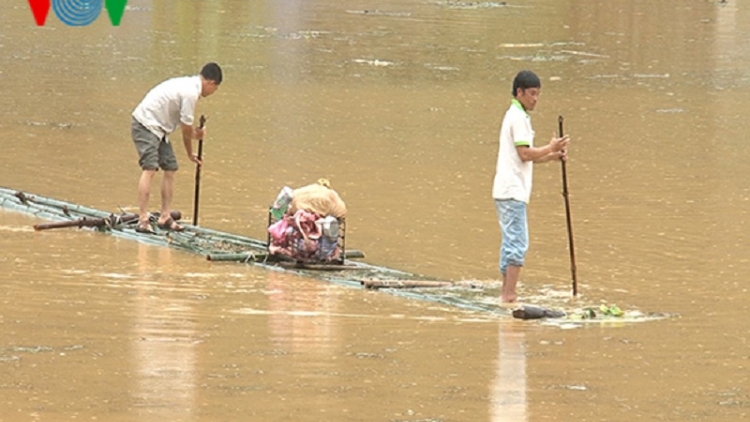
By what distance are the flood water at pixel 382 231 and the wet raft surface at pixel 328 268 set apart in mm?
140

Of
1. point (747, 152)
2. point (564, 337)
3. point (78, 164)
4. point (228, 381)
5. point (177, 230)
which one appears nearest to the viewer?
point (228, 381)

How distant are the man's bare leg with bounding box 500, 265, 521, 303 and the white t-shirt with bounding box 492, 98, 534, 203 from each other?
17.3 inches

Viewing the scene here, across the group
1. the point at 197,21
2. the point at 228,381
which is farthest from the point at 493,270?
the point at 197,21

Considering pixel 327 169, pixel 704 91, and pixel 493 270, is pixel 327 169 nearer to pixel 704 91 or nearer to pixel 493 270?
pixel 493 270

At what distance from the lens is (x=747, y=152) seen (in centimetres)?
1958

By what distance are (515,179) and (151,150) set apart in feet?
11.7

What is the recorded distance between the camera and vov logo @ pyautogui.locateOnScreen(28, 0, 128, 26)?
3086 centimetres

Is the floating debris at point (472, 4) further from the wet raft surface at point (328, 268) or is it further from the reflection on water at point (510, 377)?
the reflection on water at point (510, 377)

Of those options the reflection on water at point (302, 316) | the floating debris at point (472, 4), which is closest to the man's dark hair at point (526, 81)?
the reflection on water at point (302, 316)

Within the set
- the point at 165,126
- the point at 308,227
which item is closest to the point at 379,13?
the point at 165,126

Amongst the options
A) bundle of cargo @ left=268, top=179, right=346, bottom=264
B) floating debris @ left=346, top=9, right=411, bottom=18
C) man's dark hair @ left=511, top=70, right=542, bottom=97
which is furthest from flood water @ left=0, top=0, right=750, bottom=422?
floating debris @ left=346, top=9, right=411, bottom=18

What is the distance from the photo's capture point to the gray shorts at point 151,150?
14.4 m

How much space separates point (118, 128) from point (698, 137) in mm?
6208

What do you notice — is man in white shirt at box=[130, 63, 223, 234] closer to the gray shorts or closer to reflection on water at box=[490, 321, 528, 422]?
the gray shorts
